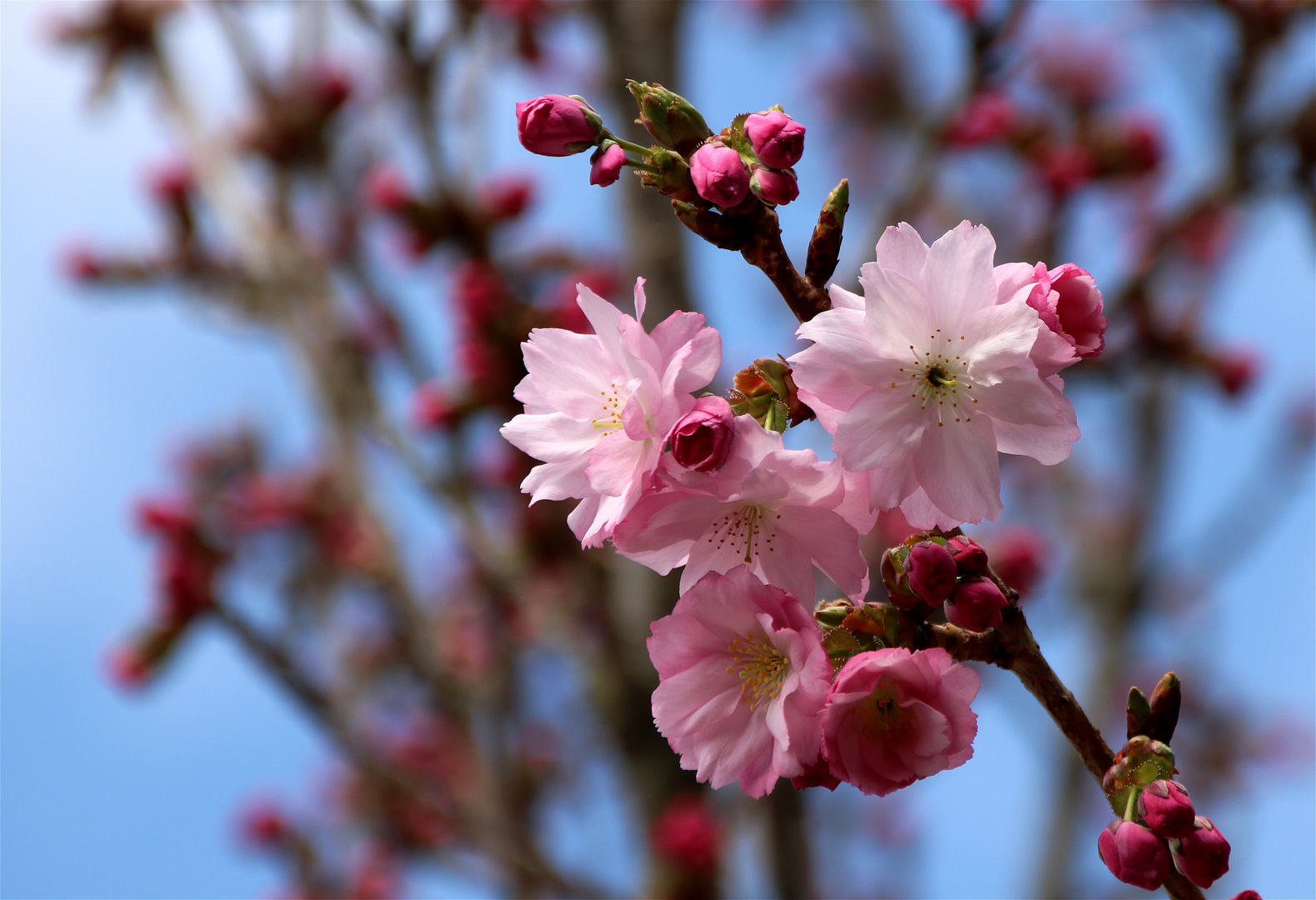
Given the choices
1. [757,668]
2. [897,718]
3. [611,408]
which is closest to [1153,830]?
[897,718]

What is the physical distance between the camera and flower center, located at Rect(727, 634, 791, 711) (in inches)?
37.4

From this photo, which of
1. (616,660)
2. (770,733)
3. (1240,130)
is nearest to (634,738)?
(616,660)

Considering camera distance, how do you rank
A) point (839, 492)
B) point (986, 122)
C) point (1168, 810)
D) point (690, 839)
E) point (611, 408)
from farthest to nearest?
1. point (986, 122)
2. point (690, 839)
3. point (611, 408)
4. point (839, 492)
5. point (1168, 810)

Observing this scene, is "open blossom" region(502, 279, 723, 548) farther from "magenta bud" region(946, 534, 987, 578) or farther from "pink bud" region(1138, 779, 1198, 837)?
"pink bud" region(1138, 779, 1198, 837)

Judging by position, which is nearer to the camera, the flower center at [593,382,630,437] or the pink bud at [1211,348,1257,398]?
the flower center at [593,382,630,437]

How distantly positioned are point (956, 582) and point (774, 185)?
0.41 m

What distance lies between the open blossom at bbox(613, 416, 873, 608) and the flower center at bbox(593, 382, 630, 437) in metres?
0.16

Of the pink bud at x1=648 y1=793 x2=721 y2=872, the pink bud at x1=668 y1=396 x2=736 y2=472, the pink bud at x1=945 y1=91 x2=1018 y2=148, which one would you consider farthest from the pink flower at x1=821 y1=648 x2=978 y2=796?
the pink bud at x1=945 y1=91 x2=1018 y2=148

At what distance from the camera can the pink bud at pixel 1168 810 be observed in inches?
33.0

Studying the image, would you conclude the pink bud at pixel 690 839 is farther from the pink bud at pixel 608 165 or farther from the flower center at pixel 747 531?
the pink bud at pixel 608 165

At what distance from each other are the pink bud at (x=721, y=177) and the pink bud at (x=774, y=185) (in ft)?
0.09

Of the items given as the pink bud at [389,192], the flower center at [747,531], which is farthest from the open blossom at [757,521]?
the pink bud at [389,192]

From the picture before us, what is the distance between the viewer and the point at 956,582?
0.87 metres

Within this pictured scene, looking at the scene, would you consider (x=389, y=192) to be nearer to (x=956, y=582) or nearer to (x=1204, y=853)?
(x=956, y=582)
